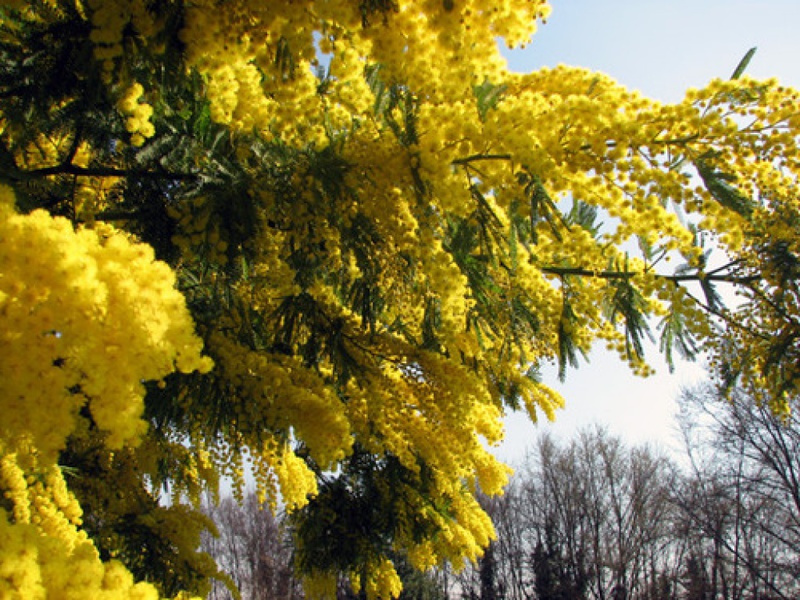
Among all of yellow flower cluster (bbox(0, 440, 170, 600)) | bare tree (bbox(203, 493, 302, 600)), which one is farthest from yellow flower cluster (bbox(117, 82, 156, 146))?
bare tree (bbox(203, 493, 302, 600))

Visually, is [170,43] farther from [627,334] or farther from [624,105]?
[627,334]

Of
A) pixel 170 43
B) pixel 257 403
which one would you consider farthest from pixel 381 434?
pixel 170 43

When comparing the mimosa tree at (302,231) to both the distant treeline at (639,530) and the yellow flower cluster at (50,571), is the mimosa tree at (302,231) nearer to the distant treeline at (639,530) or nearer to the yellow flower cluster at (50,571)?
the yellow flower cluster at (50,571)

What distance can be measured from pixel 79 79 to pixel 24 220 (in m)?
1.79

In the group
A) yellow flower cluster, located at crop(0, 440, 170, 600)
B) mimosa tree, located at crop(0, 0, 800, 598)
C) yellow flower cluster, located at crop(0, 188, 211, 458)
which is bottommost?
yellow flower cluster, located at crop(0, 440, 170, 600)

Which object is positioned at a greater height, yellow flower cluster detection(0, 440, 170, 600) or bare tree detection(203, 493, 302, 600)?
bare tree detection(203, 493, 302, 600)

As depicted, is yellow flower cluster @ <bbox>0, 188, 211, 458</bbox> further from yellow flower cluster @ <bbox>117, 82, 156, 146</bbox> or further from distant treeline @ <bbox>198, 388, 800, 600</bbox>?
distant treeline @ <bbox>198, 388, 800, 600</bbox>

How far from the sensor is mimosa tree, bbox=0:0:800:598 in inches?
55.7

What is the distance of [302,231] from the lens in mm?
3176

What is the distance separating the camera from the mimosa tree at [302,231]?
4.65 ft

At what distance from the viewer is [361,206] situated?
2984mm

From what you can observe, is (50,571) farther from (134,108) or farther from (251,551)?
(251,551)

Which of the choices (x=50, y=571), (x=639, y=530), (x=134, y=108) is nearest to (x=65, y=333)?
(x=50, y=571)

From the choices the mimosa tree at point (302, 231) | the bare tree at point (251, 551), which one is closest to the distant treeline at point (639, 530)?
the bare tree at point (251, 551)
